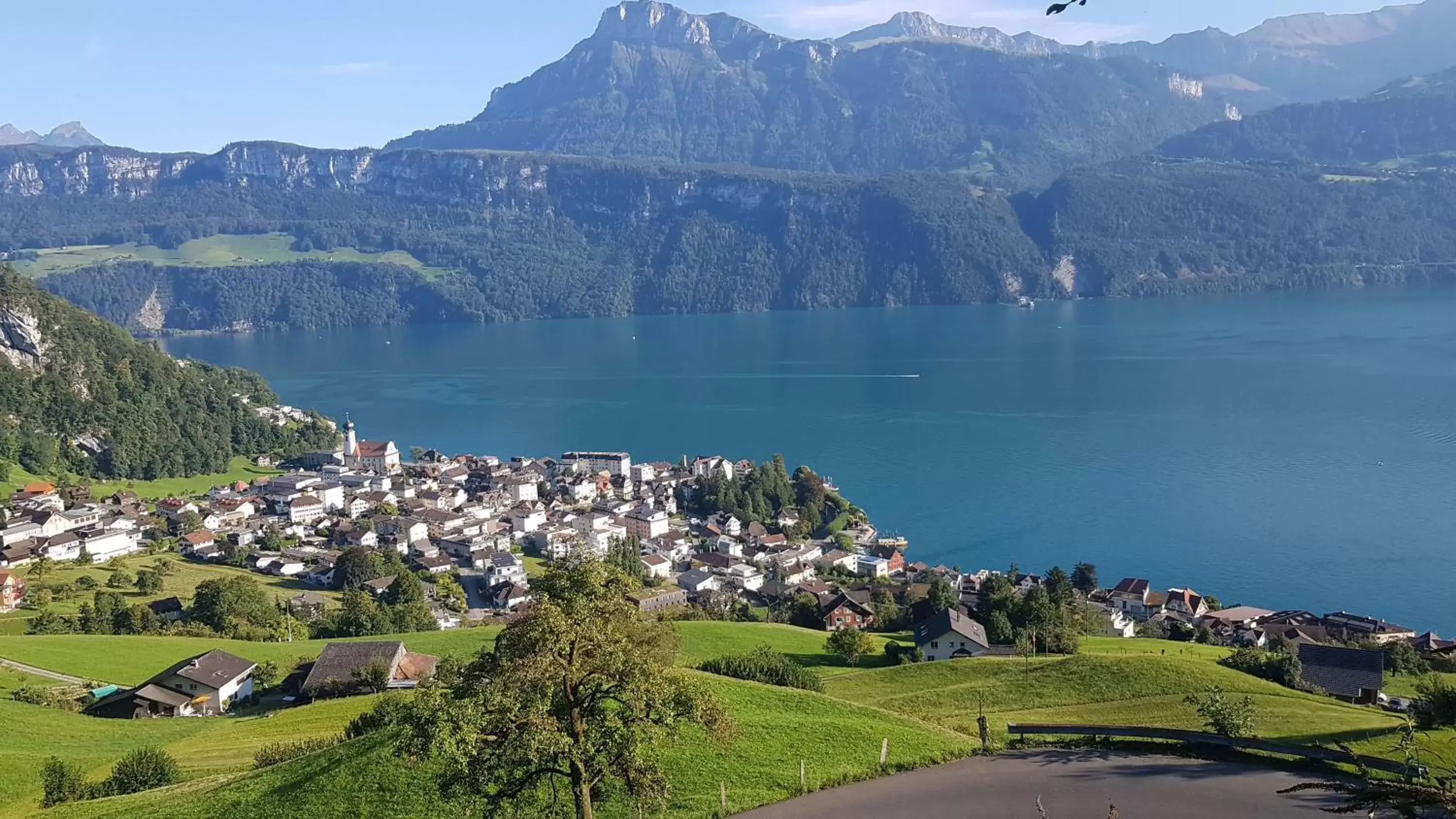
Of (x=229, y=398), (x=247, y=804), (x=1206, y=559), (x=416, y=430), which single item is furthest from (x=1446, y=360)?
(x=247, y=804)

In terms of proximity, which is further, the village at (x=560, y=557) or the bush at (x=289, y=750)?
the village at (x=560, y=557)

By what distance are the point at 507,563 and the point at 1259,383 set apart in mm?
72122

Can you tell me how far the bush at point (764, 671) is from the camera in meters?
19.6

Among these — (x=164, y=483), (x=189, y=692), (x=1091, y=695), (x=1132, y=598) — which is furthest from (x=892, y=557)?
(x=164, y=483)

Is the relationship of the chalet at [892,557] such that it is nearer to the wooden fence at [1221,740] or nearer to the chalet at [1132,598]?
the chalet at [1132,598]

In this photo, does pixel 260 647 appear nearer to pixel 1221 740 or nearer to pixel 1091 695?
pixel 1091 695

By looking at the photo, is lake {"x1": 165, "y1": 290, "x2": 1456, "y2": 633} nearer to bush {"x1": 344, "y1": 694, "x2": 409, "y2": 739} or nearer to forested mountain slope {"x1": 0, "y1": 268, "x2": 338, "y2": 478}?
forested mountain slope {"x1": 0, "y1": 268, "x2": 338, "y2": 478}

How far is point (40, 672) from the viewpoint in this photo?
2714 cm

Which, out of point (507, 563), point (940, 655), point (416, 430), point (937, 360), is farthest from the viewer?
point (937, 360)

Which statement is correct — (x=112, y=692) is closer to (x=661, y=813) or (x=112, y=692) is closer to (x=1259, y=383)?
(x=661, y=813)

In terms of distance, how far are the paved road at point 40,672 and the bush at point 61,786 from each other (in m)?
11.7

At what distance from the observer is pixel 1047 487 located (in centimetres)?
6362

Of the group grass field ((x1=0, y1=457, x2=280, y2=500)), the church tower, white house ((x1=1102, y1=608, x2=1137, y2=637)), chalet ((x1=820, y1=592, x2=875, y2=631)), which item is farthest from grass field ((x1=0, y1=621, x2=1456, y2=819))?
the church tower

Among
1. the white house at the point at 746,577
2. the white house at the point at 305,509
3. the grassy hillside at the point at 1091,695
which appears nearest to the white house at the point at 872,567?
the white house at the point at 746,577
